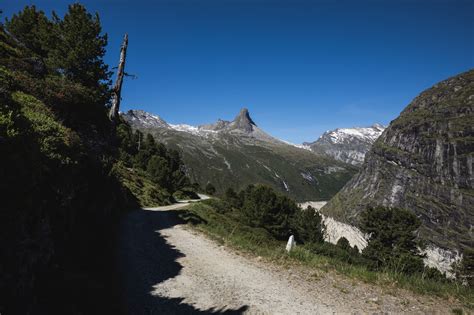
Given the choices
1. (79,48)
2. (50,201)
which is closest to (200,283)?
(50,201)

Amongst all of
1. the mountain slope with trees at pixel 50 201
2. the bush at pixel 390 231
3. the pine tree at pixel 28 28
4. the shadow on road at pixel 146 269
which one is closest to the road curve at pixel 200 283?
the shadow on road at pixel 146 269

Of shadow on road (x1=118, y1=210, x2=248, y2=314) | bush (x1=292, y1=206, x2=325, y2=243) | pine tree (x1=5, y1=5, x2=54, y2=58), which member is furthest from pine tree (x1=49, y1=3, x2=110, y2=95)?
bush (x1=292, y1=206, x2=325, y2=243)

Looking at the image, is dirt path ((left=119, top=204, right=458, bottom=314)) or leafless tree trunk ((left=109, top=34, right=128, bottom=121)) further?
leafless tree trunk ((left=109, top=34, right=128, bottom=121))

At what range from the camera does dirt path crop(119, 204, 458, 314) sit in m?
8.78

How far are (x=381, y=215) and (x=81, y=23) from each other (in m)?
62.4

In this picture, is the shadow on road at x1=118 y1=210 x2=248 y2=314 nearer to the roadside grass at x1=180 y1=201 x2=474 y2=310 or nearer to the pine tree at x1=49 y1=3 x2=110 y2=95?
the roadside grass at x1=180 y1=201 x2=474 y2=310

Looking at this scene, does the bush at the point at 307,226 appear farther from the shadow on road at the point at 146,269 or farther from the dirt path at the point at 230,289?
the dirt path at the point at 230,289

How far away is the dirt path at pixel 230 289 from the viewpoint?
8.78m

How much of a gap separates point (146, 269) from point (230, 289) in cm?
457

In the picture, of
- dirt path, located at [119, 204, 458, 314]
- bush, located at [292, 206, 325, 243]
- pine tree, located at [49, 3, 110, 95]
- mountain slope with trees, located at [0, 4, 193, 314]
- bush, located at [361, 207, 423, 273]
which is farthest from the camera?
bush, located at [292, 206, 325, 243]

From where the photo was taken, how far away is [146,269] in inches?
489

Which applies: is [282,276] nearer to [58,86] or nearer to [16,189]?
[16,189]

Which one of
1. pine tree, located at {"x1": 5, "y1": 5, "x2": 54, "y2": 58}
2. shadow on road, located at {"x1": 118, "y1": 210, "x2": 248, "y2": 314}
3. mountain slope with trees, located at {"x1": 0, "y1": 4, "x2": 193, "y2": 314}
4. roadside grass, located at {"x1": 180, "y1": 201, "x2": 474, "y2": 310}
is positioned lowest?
shadow on road, located at {"x1": 118, "y1": 210, "x2": 248, "y2": 314}

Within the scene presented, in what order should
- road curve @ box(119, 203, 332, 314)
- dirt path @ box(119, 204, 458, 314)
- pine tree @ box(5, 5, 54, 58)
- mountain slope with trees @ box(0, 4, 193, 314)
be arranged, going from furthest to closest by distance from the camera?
pine tree @ box(5, 5, 54, 58)
road curve @ box(119, 203, 332, 314)
dirt path @ box(119, 204, 458, 314)
mountain slope with trees @ box(0, 4, 193, 314)
